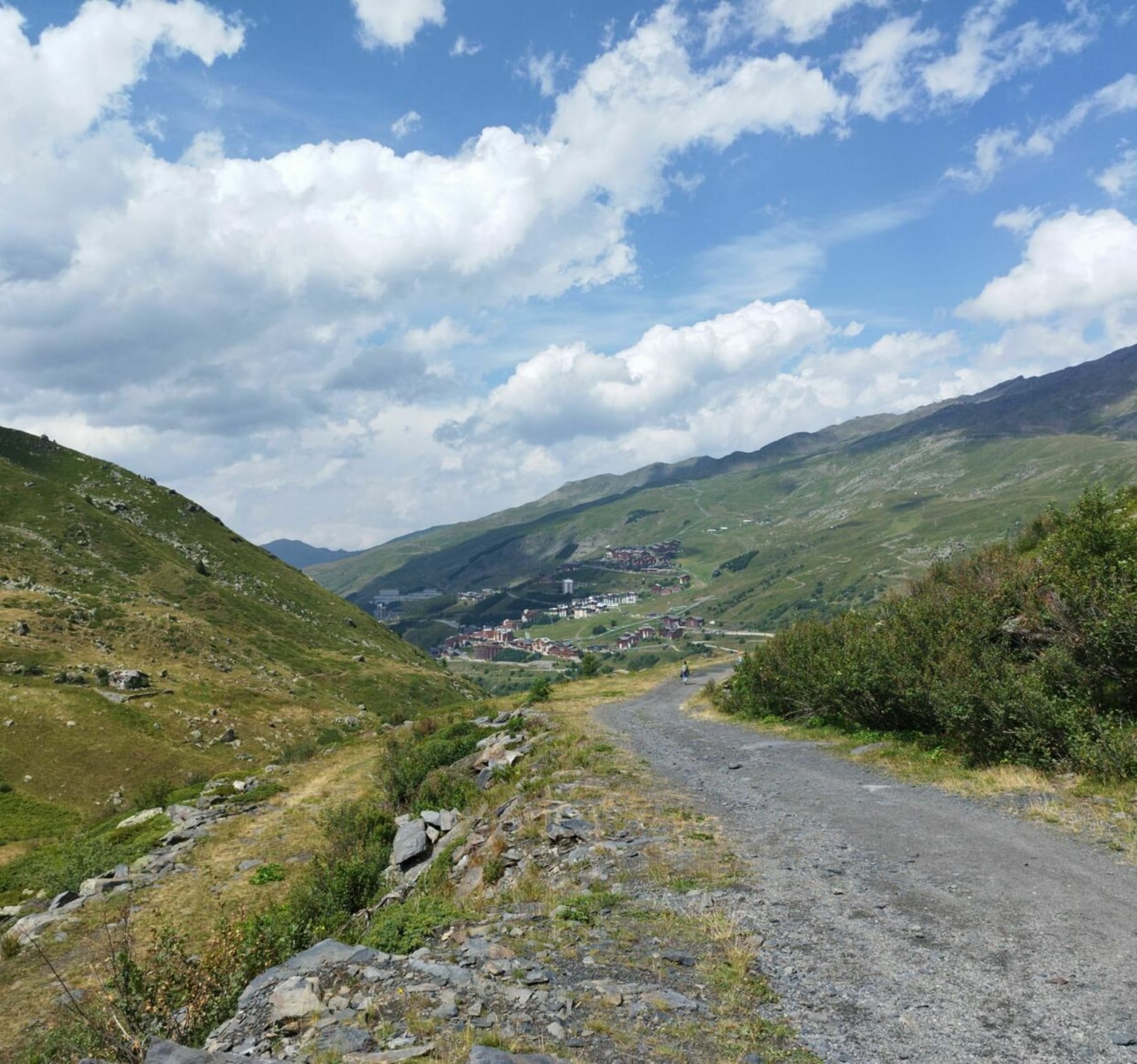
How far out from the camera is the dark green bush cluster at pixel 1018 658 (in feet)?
59.7

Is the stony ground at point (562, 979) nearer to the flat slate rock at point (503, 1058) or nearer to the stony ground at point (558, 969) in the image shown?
the stony ground at point (558, 969)

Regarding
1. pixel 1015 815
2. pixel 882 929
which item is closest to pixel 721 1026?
pixel 882 929

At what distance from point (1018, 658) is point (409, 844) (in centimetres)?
2163

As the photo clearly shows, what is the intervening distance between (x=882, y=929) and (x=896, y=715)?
18272mm

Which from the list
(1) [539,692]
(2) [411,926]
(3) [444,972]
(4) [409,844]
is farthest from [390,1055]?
(1) [539,692]

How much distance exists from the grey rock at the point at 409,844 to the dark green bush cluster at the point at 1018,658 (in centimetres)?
1745

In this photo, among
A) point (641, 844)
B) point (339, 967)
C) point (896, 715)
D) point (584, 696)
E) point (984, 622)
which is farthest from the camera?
point (584, 696)

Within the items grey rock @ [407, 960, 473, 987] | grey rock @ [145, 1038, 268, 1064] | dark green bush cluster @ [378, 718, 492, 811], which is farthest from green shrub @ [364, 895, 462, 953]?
dark green bush cluster @ [378, 718, 492, 811]

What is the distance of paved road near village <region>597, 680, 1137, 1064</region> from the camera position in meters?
7.64

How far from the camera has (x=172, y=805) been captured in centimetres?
3431

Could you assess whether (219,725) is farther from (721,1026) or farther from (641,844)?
(721,1026)

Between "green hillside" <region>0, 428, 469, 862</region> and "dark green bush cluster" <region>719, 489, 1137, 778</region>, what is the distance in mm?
40315

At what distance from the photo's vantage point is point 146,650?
265 ft

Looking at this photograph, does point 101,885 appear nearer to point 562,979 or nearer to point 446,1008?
point 446,1008
